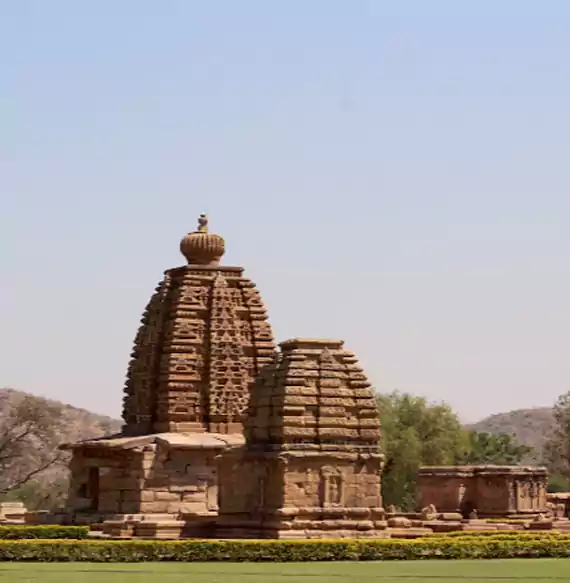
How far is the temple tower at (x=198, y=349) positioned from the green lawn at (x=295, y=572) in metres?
10.5

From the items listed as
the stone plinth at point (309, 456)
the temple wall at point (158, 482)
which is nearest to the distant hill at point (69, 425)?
the temple wall at point (158, 482)

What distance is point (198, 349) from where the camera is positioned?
4088 centimetres

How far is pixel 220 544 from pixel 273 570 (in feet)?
8.38

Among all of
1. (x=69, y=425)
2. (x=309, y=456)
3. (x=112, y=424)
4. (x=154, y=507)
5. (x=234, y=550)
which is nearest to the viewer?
(x=234, y=550)

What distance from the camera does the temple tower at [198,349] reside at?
40.4 meters

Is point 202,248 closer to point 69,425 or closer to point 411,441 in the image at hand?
point 411,441

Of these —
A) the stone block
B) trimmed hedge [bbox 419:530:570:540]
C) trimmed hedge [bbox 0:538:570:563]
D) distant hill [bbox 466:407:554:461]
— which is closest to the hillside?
distant hill [bbox 466:407:554:461]

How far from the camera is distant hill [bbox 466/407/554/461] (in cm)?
15050

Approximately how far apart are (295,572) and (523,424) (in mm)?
132826

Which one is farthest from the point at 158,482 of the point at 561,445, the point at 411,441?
the point at 561,445

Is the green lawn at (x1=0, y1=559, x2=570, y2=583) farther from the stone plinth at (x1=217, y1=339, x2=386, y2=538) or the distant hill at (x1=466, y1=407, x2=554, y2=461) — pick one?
the distant hill at (x1=466, y1=407, x2=554, y2=461)

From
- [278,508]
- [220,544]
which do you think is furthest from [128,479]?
[220,544]

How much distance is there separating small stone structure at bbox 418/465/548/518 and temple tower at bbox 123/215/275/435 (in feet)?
24.9

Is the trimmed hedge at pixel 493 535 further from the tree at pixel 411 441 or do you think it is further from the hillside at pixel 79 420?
the hillside at pixel 79 420
